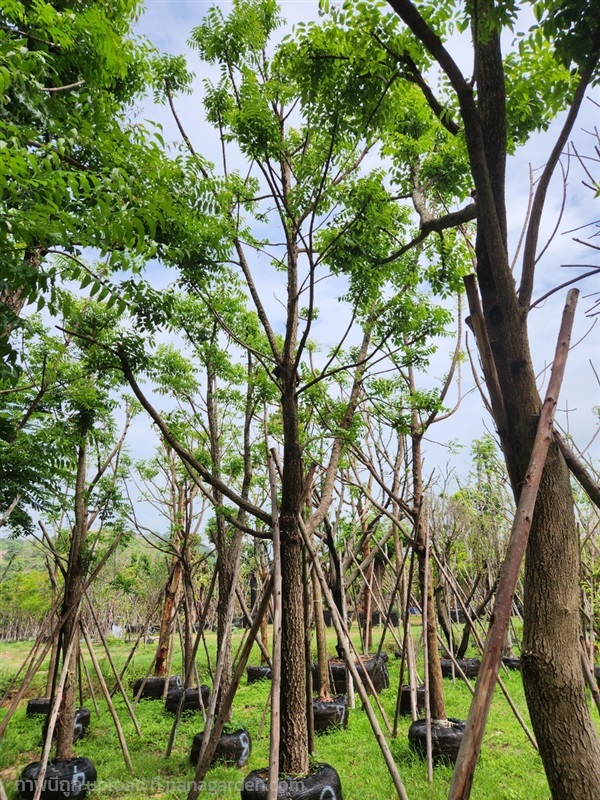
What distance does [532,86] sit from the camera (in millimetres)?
3135

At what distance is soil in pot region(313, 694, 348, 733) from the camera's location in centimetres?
684

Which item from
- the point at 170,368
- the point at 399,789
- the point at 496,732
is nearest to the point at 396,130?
the point at 170,368

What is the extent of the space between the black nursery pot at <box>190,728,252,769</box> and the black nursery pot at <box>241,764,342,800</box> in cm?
213

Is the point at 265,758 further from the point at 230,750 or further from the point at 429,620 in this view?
the point at 429,620

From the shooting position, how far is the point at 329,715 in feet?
22.6

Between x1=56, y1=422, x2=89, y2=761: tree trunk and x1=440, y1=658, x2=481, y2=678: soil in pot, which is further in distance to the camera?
x1=440, y1=658, x2=481, y2=678: soil in pot

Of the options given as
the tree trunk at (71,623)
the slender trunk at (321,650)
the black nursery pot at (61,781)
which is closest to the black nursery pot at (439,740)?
the slender trunk at (321,650)

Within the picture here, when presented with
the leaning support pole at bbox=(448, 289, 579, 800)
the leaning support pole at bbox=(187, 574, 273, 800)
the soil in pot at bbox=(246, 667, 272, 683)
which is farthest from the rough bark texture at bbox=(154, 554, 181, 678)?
the leaning support pole at bbox=(448, 289, 579, 800)

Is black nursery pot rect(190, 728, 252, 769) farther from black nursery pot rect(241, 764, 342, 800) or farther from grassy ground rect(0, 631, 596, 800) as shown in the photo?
black nursery pot rect(241, 764, 342, 800)

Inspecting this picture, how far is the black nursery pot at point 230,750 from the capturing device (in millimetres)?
5953

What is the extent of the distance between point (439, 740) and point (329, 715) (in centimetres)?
197

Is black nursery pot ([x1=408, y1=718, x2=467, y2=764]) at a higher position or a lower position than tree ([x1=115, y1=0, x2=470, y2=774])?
lower

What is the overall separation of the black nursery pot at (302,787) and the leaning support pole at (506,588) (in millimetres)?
3232

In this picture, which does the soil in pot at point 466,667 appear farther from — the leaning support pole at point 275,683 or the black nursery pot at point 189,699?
the leaning support pole at point 275,683
